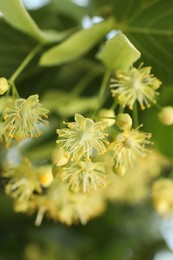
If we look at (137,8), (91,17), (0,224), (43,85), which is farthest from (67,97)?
(0,224)

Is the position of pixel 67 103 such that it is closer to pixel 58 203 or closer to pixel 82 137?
pixel 58 203

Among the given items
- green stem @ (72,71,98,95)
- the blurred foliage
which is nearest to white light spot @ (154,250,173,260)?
the blurred foliage

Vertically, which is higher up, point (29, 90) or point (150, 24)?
point (150, 24)

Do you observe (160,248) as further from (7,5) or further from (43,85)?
(7,5)

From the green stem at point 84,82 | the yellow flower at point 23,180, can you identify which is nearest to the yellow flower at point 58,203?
the yellow flower at point 23,180

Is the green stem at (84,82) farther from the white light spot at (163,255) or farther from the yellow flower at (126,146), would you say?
the white light spot at (163,255)

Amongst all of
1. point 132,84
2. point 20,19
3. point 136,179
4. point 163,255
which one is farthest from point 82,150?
point 163,255
